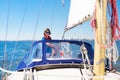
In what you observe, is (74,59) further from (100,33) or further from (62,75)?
(100,33)

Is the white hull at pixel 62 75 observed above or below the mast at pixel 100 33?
below

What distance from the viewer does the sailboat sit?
20.2ft

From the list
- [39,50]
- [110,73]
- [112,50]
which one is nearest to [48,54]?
[39,50]

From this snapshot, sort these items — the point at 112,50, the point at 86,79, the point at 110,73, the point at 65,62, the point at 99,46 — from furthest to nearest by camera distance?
the point at 65,62
the point at 110,73
the point at 86,79
the point at 112,50
the point at 99,46

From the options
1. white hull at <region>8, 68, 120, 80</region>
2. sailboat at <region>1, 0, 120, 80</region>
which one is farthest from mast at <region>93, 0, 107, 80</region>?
white hull at <region>8, 68, 120, 80</region>

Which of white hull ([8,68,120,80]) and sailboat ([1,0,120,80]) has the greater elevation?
sailboat ([1,0,120,80])

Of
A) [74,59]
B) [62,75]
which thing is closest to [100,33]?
[62,75]

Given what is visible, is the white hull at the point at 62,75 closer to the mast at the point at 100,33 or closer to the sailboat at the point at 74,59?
the sailboat at the point at 74,59

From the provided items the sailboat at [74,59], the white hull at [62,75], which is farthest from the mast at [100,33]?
the white hull at [62,75]

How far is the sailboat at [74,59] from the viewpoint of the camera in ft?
20.2

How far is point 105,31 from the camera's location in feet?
Answer: 20.1

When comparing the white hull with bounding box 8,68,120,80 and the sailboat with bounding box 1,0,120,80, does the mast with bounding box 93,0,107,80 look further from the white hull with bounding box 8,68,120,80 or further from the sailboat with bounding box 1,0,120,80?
the white hull with bounding box 8,68,120,80

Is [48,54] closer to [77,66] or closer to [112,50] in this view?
[77,66]

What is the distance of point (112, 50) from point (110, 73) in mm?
1959
